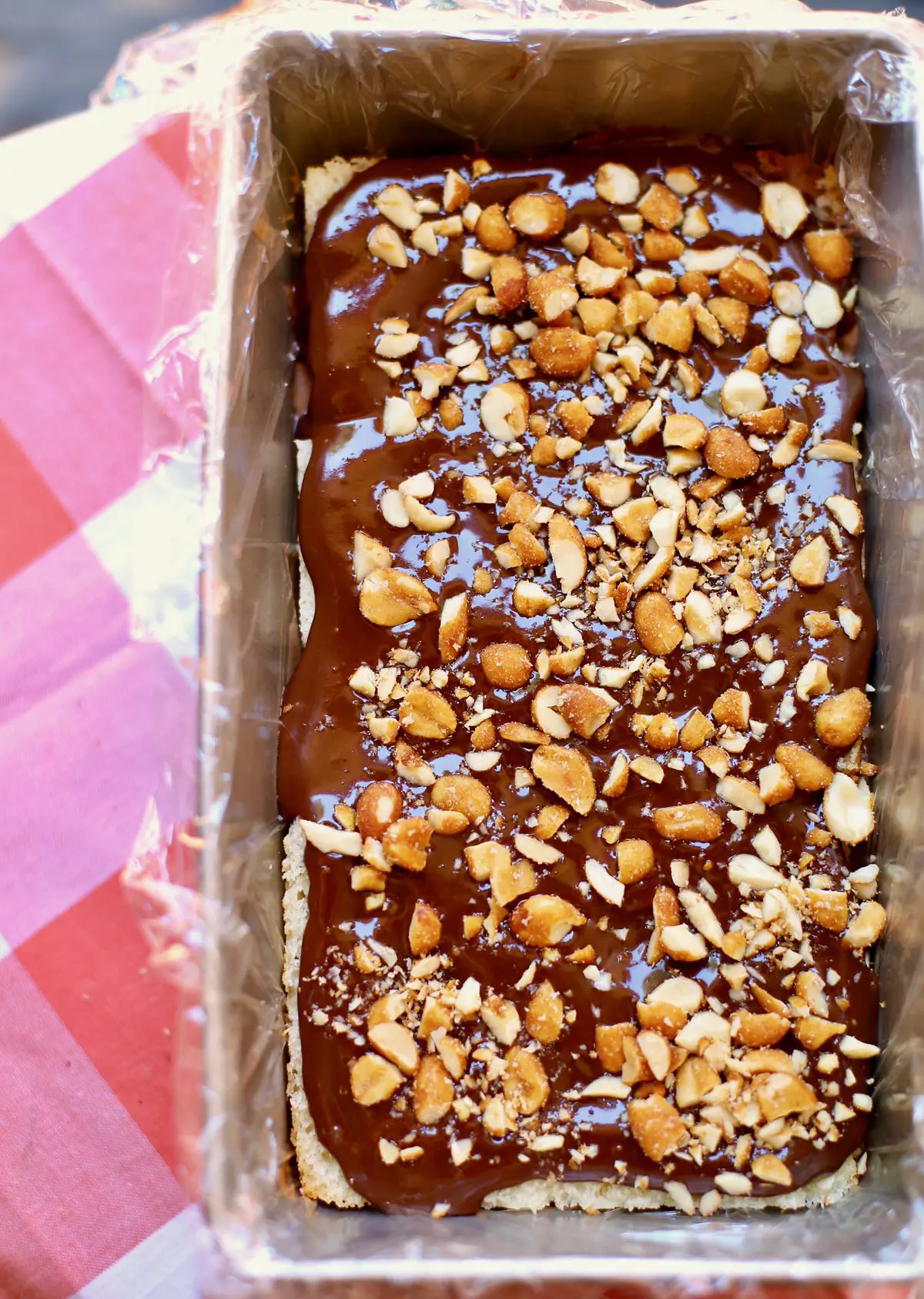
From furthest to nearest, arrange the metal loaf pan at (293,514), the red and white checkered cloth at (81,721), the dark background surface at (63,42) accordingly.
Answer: the dark background surface at (63,42) → the red and white checkered cloth at (81,721) → the metal loaf pan at (293,514)

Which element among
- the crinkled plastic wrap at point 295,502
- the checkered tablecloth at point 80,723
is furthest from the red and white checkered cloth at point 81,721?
the crinkled plastic wrap at point 295,502

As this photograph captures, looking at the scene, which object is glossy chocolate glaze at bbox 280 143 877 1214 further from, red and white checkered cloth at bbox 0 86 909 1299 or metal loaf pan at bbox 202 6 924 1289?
red and white checkered cloth at bbox 0 86 909 1299

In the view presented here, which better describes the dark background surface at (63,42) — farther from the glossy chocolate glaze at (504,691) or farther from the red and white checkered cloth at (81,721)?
the glossy chocolate glaze at (504,691)

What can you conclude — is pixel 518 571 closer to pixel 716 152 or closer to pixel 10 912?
pixel 716 152

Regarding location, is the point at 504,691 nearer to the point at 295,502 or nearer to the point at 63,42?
the point at 295,502

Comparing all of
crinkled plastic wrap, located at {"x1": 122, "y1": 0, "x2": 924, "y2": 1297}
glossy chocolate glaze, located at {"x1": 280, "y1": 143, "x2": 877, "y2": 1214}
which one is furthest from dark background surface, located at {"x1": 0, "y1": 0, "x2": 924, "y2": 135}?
glossy chocolate glaze, located at {"x1": 280, "y1": 143, "x2": 877, "y2": 1214}
